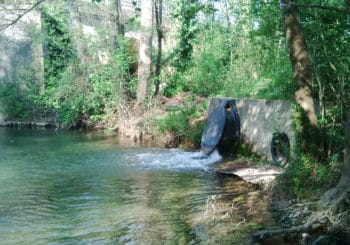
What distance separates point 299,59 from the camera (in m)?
7.94

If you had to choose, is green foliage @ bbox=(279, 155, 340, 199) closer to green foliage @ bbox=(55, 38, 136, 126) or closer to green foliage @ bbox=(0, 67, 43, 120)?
green foliage @ bbox=(55, 38, 136, 126)

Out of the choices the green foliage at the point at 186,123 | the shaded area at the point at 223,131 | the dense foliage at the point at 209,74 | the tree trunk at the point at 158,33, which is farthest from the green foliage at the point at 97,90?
the shaded area at the point at 223,131

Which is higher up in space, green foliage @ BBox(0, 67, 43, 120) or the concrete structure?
green foliage @ BBox(0, 67, 43, 120)

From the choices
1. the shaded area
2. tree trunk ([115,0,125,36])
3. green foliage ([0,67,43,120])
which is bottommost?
the shaded area

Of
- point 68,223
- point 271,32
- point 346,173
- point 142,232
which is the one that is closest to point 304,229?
point 346,173

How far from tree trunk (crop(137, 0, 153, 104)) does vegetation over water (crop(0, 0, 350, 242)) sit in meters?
0.04

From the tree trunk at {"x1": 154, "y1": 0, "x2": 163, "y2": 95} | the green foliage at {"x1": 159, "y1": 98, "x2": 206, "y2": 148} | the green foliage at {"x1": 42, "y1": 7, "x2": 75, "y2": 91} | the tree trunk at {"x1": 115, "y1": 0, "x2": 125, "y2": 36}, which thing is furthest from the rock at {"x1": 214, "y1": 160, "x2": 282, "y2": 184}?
the green foliage at {"x1": 42, "y1": 7, "x2": 75, "y2": 91}

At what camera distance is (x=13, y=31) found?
22.4 metres

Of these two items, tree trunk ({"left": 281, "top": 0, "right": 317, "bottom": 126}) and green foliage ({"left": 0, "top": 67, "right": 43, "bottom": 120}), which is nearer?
tree trunk ({"left": 281, "top": 0, "right": 317, "bottom": 126})

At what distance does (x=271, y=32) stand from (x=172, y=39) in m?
12.4

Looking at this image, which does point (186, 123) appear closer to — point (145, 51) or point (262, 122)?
point (262, 122)

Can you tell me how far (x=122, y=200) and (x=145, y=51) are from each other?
37.5ft

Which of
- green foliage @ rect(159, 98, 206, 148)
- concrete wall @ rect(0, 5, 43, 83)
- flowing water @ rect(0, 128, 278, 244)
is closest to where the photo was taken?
flowing water @ rect(0, 128, 278, 244)

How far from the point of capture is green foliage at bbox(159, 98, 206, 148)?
48.0 feet
